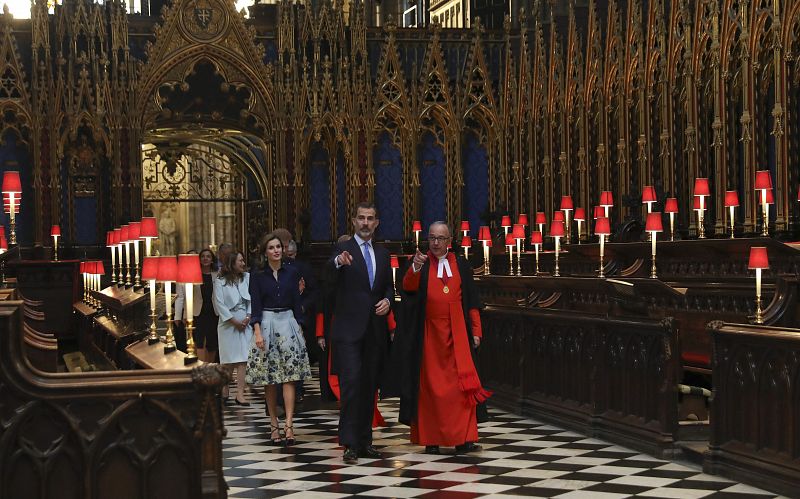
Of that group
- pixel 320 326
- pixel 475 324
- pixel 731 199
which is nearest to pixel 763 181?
pixel 731 199

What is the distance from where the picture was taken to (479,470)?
29.0ft

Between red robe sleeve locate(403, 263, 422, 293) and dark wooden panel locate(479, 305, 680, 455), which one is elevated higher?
red robe sleeve locate(403, 263, 422, 293)

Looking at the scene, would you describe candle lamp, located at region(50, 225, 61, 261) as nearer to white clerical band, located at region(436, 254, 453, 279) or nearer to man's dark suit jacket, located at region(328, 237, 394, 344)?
man's dark suit jacket, located at region(328, 237, 394, 344)

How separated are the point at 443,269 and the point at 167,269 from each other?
2.75 metres

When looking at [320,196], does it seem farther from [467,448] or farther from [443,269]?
[467,448]

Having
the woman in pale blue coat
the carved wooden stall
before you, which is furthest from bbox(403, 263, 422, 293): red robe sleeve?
the carved wooden stall

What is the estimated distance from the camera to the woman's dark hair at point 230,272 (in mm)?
12281

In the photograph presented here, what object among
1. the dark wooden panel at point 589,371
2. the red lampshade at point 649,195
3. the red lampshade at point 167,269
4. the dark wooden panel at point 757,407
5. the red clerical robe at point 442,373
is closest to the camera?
the dark wooden panel at point 757,407

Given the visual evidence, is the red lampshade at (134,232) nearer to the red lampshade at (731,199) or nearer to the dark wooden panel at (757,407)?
the red lampshade at (731,199)

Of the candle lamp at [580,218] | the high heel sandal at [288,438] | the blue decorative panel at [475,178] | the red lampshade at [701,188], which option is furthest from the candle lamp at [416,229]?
the high heel sandal at [288,438]

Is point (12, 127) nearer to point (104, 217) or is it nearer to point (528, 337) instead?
point (104, 217)

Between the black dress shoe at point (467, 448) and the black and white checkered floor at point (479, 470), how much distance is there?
79 millimetres

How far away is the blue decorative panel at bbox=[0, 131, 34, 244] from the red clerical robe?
46.5ft

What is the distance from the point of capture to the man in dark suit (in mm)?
9539
